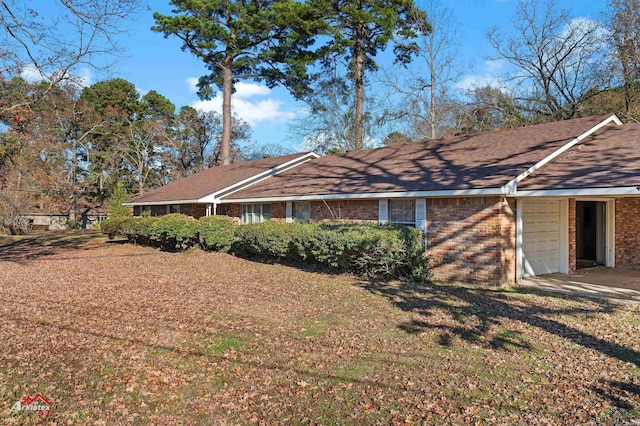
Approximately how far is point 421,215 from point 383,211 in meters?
1.40

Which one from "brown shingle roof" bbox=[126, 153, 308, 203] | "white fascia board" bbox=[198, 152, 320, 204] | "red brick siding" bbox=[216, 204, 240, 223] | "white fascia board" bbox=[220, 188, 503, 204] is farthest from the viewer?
"brown shingle roof" bbox=[126, 153, 308, 203]

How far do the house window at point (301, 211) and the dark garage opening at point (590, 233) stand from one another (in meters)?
8.29

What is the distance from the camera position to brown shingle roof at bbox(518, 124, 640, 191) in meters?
8.84

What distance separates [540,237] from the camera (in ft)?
36.5

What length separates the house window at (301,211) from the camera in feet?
50.0

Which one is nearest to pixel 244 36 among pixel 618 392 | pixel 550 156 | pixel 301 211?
pixel 301 211

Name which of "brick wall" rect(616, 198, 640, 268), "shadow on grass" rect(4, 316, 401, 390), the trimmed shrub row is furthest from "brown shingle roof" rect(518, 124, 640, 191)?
"shadow on grass" rect(4, 316, 401, 390)

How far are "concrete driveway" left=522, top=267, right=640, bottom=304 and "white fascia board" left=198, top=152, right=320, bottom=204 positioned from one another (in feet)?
39.1

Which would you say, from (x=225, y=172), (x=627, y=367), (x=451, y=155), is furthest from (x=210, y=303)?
(x=225, y=172)

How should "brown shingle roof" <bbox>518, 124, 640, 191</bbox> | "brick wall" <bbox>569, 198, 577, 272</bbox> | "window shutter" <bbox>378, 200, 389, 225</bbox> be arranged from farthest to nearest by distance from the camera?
"window shutter" <bbox>378, 200, 389, 225</bbox> < "brick wall" <bbox>569, 198, 577, 272</bbox> < "brown shingle roof" <bbox>518, 124, 640, 191</bbox>

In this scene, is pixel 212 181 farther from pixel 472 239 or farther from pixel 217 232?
pixel 472 239

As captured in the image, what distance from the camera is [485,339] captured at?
602 cm

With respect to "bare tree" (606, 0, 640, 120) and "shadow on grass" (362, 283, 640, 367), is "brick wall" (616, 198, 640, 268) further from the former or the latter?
"bare tree" (606, 0, 640, 120)

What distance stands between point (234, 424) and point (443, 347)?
2.98m
